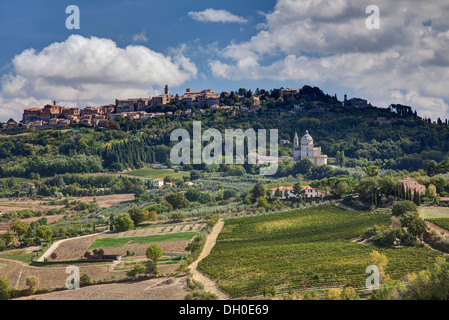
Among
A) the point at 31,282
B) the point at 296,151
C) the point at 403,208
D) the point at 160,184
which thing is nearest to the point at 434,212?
the point at 403,208

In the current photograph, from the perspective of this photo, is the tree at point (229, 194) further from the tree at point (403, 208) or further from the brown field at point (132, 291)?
the brown field at point (132, 291)

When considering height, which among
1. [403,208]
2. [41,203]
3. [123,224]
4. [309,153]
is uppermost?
[309,153]

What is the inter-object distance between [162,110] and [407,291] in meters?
100

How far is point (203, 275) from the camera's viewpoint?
94.4ft

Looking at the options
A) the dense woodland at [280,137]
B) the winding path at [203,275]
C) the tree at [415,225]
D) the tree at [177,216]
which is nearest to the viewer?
the winding path at [203,275]

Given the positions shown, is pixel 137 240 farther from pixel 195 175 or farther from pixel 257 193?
pixel 195 175

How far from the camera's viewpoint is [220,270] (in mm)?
29312

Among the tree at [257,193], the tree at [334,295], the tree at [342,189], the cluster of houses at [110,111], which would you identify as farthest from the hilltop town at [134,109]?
the tree at [334,295]

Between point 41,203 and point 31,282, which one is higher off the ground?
point 41,203

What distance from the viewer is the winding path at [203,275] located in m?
25.5

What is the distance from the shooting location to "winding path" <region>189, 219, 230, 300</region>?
25500 mm

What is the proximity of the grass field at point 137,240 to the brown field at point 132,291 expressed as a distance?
1033 cm

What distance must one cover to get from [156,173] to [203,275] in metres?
54.6

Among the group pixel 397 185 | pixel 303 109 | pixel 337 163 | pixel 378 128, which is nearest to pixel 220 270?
pixel 397 185
